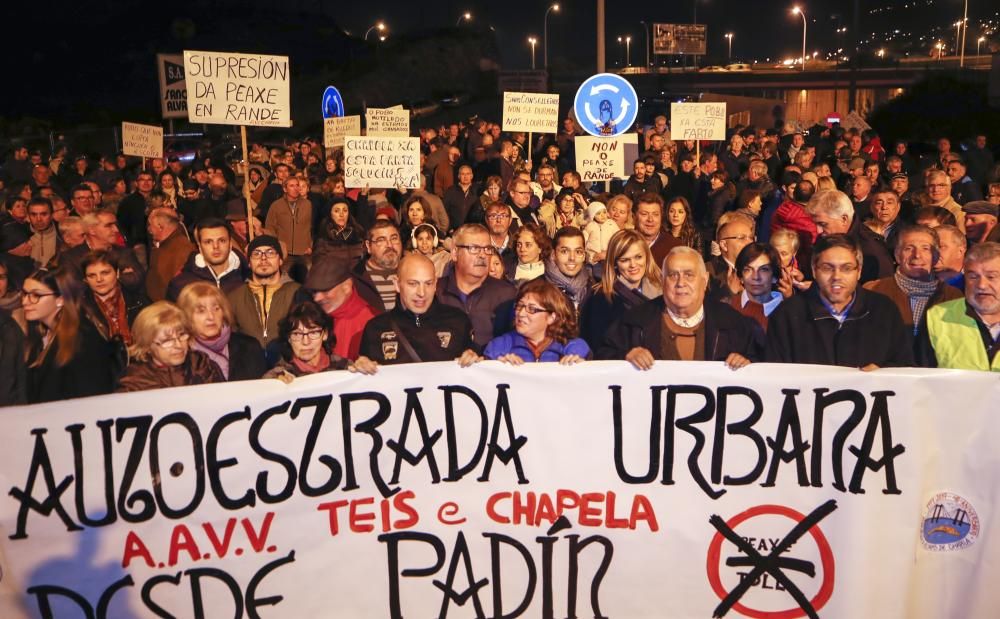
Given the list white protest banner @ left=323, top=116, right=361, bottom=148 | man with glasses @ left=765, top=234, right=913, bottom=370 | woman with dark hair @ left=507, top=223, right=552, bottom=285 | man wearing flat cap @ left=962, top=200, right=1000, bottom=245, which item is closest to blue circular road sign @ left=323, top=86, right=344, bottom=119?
white protest banner @ left=323, top=116, right=361, bottom=148

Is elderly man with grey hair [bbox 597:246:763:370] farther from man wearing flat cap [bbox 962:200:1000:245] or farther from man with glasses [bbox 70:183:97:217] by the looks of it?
man with glasses [bbox 70:183:97:217]

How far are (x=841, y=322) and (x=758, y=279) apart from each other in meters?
0.84

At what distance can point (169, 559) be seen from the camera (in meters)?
3.54

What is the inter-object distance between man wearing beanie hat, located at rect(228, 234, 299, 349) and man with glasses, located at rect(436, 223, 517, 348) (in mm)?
846

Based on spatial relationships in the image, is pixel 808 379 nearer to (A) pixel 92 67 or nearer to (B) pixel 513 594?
(B) pixel 513 594

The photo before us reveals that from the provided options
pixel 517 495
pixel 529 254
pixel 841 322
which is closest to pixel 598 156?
pixel 529 254

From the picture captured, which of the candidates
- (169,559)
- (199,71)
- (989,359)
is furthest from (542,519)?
(199,71)

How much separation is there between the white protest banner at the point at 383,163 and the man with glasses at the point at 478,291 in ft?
10.8

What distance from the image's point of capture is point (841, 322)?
414cm

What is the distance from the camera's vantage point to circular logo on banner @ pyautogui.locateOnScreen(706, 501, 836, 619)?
358 centimetres

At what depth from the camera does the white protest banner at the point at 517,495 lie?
352 centimetres

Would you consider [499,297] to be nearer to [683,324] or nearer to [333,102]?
[683,324]

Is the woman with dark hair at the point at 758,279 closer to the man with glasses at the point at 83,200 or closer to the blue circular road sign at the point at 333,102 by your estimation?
the man with glasses at the point at 83,200

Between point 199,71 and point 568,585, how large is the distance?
5.12 m
